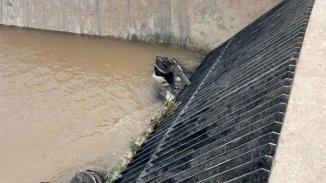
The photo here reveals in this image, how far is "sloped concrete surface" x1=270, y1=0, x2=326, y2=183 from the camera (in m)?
4.68

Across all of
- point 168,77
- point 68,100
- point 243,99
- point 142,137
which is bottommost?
point 142,137

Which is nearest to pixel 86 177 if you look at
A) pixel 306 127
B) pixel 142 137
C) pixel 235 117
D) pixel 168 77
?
pixel 142 137

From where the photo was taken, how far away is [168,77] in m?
11.5

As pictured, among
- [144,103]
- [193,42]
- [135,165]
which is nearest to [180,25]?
[193,42]

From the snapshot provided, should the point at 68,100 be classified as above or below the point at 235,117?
below

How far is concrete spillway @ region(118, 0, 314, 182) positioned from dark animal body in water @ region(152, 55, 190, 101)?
592 millimetres

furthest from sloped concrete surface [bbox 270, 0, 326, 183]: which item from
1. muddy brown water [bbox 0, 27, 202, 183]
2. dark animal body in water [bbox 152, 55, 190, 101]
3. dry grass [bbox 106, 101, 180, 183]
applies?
dark animal body in water [bbox 152, 55, 190, 101]

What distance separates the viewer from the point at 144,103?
10.7 m

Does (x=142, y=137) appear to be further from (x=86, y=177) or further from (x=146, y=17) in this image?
(x=146, y=17)

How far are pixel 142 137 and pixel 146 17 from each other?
5.45 metres

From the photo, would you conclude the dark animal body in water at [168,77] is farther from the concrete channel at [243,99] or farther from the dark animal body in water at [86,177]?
the dark animal body in water at [86,177]

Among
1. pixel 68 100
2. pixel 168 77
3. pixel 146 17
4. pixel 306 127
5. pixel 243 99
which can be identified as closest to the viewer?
pixel 306 127

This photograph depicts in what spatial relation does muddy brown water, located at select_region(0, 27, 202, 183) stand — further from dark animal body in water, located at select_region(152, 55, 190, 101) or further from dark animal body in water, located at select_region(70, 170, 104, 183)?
dark animal body in water, located at select_region(70, 170, 104, 183)

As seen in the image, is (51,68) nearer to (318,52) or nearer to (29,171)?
(29,171)
